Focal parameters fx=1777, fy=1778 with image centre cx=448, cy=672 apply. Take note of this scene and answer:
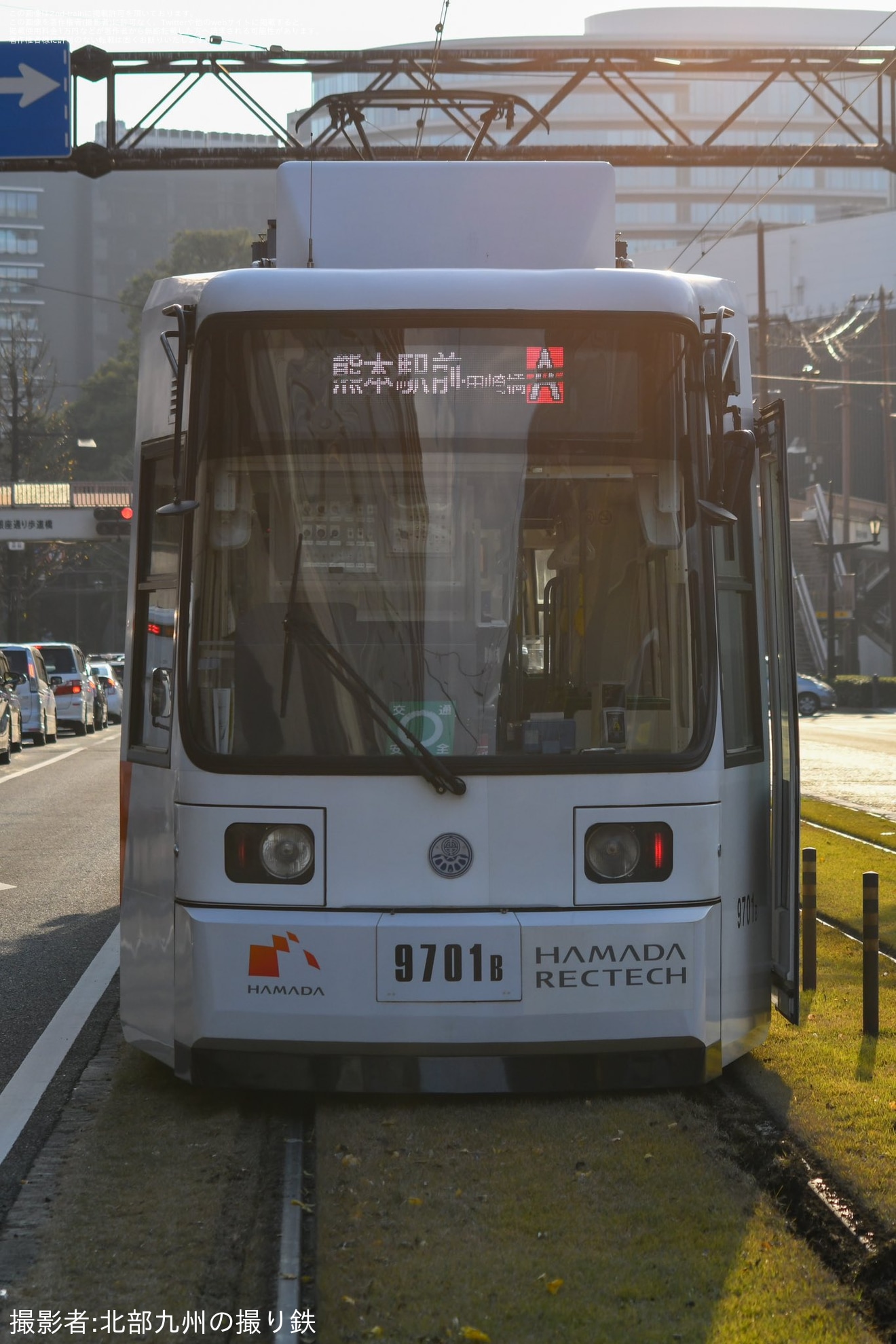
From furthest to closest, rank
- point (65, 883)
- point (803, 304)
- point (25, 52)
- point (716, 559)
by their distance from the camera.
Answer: point (803, 304) < point (25, 52) < point (65, 883) < point (716, 559)

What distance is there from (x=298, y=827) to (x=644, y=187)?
11902cm

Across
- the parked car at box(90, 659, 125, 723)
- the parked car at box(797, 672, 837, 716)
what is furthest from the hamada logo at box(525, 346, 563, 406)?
the parked car at box(90, 659, 125, 723)

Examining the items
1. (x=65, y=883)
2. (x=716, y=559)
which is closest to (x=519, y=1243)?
(x=716, y=559)

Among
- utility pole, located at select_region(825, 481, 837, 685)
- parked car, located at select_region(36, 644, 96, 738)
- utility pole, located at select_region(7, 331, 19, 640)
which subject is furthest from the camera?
utility pole, located at select_region(7, 331, 19, 640)

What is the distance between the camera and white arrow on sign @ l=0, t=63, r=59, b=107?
711 inches

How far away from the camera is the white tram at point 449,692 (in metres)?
5.88

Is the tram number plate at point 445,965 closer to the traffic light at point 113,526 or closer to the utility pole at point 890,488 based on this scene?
the traffic light at point 113,526

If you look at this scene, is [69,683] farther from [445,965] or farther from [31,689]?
[445,965]

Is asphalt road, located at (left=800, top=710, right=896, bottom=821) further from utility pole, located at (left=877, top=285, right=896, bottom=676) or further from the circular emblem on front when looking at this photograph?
utility pole, located at (left=877, top=285, right=896, bottom=676)

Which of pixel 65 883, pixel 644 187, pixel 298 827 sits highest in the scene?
pixel 644 187

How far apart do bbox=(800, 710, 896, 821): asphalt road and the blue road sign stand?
9819 mm

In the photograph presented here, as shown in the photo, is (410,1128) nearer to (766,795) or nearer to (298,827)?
(298,827)

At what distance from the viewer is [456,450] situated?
611 cm

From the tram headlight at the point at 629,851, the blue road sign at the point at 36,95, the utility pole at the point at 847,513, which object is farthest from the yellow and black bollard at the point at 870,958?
the utility pole at the point at 847,513
